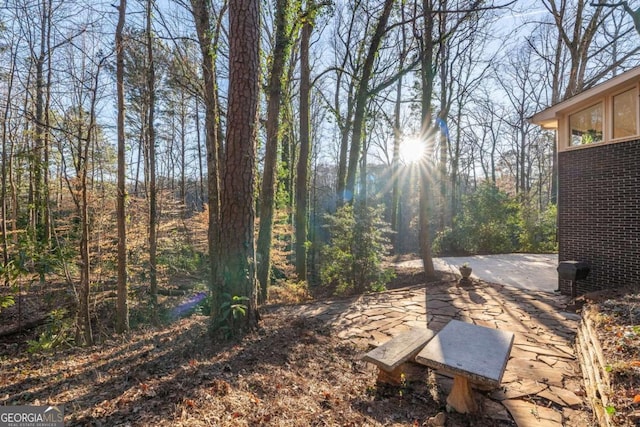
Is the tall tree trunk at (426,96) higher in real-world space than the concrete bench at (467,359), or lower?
higher

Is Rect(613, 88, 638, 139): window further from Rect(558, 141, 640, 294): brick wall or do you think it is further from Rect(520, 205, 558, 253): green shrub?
Rect(520, 205, 558, 253): green shrub

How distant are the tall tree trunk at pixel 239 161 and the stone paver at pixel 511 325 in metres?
1.60

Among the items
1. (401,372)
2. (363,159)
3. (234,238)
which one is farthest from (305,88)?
(363,159)

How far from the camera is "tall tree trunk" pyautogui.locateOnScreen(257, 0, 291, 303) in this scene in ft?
20.0

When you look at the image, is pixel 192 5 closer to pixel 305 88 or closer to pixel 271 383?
pixel 305 88

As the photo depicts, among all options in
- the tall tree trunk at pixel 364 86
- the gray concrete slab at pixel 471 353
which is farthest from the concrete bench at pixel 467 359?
the tall tree trunk at pixel 364 86

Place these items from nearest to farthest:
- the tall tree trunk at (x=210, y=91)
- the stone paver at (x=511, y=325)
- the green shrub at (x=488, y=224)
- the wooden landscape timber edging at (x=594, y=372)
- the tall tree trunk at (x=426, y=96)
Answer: the wooden landscape timber edging at (x=594, y=372), the stone paver at (x=511, y=325), the tall tree trunk at (x=210, y=91), the tall tree trunk at (x=426, y=96), the green shrub at (x=488, y=224)

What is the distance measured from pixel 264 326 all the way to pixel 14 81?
8038mm

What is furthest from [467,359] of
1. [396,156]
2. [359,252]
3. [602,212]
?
[396,156]

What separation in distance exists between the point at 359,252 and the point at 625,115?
527cm

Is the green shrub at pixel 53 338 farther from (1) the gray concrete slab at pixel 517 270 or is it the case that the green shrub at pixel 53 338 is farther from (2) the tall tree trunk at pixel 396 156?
(2) the tall tree trunk at pixel 396 156

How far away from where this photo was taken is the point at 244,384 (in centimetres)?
250

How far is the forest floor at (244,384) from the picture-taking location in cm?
211

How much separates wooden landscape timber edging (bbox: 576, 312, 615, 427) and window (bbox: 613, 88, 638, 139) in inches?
143
